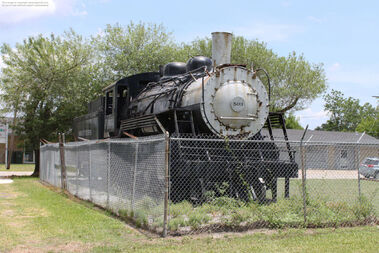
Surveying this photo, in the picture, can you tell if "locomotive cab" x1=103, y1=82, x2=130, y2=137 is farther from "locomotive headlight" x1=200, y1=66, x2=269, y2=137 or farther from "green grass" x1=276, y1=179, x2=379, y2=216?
"green grass" x1=276, y1=179, x2=379, y2=216

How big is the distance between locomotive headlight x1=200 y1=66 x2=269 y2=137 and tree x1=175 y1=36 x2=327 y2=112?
22183 mm

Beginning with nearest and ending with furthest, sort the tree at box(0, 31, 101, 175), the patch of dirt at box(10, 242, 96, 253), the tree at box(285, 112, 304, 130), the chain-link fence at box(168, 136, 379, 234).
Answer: the patch of dirt at box(10, 242, 96, 253) < the chain-link fence at box(168, 136, 379, 234) < the tree at box(0, 31, 101, 175) < the tree at box(285, 112, 304, 130)

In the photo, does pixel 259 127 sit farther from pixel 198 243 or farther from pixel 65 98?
pixel 65 98

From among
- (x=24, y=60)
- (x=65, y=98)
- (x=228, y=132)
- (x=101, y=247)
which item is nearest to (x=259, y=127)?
(x=228, y=132)

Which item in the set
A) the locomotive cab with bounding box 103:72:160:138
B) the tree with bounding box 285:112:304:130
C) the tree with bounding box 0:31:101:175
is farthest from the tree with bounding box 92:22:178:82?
the tree with bounding box 285:112:304:130

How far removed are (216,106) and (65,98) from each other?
15482 millimetres

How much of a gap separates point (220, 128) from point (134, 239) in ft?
12.0

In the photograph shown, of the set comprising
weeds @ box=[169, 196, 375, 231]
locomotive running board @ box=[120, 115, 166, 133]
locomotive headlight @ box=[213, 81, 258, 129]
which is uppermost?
locomotive headlight @ box=[213, 81, 258, 129]

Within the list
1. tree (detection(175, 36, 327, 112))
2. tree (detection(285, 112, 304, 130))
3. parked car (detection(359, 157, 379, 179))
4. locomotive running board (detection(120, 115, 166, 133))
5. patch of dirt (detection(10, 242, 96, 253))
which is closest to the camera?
patch of dirt (detection(10, 242, 96, 253))

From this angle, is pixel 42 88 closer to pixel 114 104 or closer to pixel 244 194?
pixel 114 104

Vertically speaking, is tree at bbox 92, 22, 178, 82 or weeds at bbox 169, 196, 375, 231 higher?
tree at bbox 92, 22, 178, 82

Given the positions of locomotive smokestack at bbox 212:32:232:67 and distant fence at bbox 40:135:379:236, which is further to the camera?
locomotive smokestack at bbox 212:32:232:67

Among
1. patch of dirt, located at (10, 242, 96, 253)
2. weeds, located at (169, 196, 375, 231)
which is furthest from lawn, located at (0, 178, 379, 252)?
weeds, located at (169, 196, 375, 231)

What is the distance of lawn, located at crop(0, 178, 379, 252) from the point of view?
6363mm
